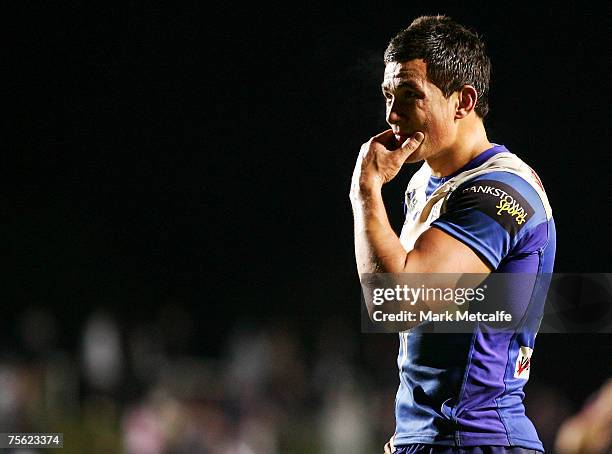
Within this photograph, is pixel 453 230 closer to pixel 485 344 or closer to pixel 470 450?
pixel 485 344

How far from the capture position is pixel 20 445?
2.77 meters

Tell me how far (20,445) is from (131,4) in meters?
1.49

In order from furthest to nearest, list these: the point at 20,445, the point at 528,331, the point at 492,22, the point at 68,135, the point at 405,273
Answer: the point at 68,135
the point at 20,445
the point at 492,22
the point at 528,331
the point at 405,273

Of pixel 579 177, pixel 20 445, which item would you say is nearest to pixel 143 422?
pixel 20 445

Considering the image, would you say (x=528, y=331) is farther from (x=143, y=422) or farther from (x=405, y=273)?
(x=143, y=422)

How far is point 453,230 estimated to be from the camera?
1.14 metres

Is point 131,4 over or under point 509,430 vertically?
over

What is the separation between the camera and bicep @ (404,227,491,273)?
3.65ft

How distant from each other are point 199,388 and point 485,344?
79.5 inches

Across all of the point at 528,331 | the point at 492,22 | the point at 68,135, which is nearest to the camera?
the point at 528,331

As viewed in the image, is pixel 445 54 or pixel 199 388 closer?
pixel 445 54

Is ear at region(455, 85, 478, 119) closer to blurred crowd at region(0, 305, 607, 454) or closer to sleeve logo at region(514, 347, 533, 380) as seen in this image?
sleeve logo at region(514, 347, 533, 380)

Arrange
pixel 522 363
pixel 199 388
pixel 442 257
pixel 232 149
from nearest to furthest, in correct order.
→ pixel 442 257
pixel 522 363
pixel 232 149
pixel 199 388

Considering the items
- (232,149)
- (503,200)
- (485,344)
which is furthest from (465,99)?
(232,149)
